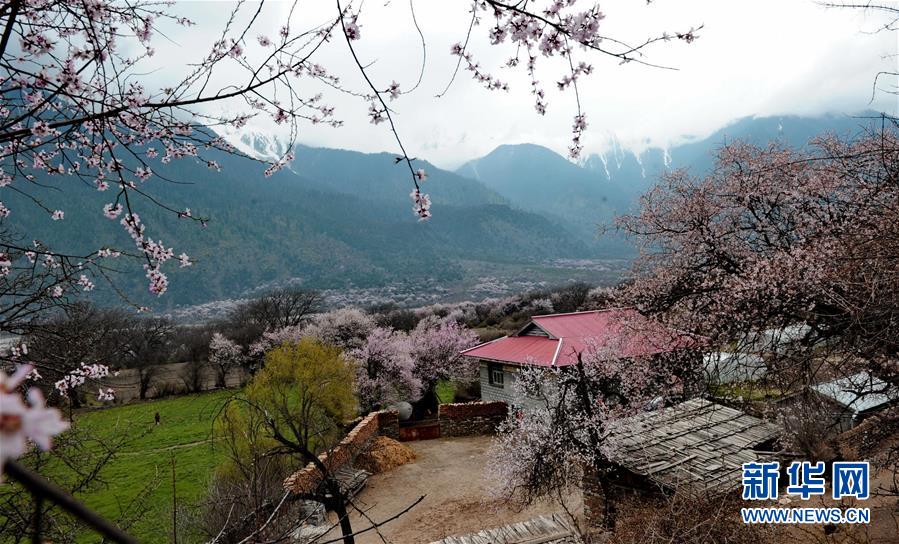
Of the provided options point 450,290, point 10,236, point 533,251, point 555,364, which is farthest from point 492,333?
point 533,251

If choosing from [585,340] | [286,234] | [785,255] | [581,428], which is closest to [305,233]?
[286,234]

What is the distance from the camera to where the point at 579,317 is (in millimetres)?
23094

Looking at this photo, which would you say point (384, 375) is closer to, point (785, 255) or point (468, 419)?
point (468, 419)

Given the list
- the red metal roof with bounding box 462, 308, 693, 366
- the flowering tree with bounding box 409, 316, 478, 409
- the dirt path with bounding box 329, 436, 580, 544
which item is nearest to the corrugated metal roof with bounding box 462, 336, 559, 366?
the red metal roof with bounding box 462, 308, 693, 366

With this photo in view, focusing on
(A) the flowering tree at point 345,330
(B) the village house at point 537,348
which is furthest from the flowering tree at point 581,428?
(A) the flowering tree at point 345,330

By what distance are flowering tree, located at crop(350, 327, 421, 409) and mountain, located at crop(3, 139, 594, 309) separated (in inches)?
3055

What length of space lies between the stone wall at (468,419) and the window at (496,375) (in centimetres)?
192

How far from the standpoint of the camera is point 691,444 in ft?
30.6

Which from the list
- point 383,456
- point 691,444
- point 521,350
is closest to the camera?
Answer: point 691,444

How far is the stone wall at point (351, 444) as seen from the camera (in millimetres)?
12609

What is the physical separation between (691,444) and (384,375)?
55.5 ft

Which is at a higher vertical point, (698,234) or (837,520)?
(698,234)

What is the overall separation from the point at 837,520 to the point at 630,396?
6484 mm

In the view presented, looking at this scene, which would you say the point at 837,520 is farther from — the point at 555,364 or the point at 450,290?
the point at 450,290
